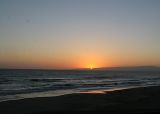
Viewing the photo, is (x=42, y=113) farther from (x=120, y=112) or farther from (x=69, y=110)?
(x=120, y=112)

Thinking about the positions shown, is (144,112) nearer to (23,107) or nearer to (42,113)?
(42,113)

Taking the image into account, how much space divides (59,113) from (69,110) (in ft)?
2.36

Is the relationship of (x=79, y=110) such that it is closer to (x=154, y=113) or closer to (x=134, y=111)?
(x=134, y=111)

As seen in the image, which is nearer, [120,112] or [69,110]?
[120,112]

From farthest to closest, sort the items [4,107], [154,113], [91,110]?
1. [4,107]
2. [91,110]
3. [154,113]

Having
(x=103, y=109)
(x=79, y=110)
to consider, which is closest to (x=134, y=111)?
(x=103, y=109)

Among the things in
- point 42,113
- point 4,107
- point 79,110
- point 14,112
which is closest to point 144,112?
point 79,110

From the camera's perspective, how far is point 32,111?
13102mm

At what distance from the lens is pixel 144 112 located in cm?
1220

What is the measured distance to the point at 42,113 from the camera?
12523 millimetres

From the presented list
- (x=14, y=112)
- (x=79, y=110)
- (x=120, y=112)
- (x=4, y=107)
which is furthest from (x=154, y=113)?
(x=4, y=107)

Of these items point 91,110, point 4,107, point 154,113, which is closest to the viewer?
point 154,113

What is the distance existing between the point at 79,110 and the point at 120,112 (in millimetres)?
1874

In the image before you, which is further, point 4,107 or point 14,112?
point 4,107
